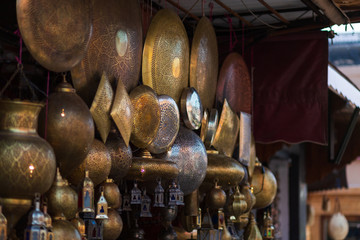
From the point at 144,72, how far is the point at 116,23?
350 millimetres

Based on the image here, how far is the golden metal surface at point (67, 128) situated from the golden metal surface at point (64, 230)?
18cm

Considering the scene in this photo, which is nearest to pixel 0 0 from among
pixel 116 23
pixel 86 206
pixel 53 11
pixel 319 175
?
pixel 53 11

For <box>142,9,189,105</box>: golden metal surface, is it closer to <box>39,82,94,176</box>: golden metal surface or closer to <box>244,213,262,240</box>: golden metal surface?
<box>39,82,94,176</box>: golden metal surface

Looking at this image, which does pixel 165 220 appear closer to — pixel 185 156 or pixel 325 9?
pixel 185 156

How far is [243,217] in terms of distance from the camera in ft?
13.4

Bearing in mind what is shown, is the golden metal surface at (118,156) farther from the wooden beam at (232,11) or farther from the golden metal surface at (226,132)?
the wooden beam at (232,11)

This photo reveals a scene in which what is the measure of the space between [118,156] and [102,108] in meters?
0.21

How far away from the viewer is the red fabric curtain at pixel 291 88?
14.5 ft

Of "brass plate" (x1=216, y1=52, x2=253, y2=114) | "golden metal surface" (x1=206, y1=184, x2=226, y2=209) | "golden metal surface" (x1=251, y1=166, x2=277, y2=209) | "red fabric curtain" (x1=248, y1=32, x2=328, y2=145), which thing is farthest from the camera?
"red fabric curtain" (x1=248, y1=32, x2=328, y2=145)

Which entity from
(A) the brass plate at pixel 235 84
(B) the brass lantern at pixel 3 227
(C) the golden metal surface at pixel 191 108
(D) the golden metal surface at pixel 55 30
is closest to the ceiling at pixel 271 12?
(A) the brass plate at pixel 235 84

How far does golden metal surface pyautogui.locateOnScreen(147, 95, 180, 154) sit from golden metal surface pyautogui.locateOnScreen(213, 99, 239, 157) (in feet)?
1.82

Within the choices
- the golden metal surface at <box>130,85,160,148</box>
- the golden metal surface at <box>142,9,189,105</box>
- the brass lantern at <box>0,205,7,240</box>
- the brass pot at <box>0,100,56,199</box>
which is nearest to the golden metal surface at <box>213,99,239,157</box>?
the golden metal surface at <box>142,9,189,105</box>

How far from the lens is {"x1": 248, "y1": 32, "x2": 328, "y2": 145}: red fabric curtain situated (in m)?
4.42

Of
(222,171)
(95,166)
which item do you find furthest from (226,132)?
(95,166)
